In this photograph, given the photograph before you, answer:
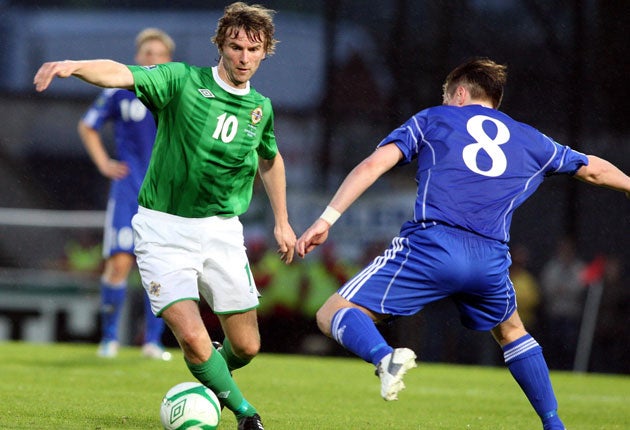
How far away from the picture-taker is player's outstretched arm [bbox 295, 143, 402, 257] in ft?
17.1

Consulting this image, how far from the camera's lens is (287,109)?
14.4 meters

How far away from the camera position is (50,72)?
4.90 m

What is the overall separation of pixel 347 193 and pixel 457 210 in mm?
562

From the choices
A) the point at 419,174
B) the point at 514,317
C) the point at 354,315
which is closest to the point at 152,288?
the point at 354,315

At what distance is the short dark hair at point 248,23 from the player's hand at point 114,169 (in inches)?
160

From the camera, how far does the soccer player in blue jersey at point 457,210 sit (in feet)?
17.8

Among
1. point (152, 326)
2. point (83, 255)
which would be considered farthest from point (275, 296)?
point (152, 326)

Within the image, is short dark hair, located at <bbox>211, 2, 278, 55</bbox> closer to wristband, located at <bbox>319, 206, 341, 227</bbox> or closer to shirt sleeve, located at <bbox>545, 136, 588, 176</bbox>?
wristband, located at <bbox>319, 206, 341, 227</bbox>

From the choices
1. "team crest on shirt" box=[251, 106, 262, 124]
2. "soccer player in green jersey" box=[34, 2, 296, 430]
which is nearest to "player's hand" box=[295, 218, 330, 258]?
"soccer player in green jersey" box=[34, 2, 296, 430]

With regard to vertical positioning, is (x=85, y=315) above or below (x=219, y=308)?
below

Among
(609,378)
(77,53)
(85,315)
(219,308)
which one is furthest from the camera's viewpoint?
(77,53)

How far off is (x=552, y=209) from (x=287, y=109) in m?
3.32

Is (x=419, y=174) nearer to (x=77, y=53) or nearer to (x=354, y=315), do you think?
(x=354, y=315)

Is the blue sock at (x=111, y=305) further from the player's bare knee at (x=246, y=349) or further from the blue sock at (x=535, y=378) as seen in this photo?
the blue sock at (x=535, y=378)
